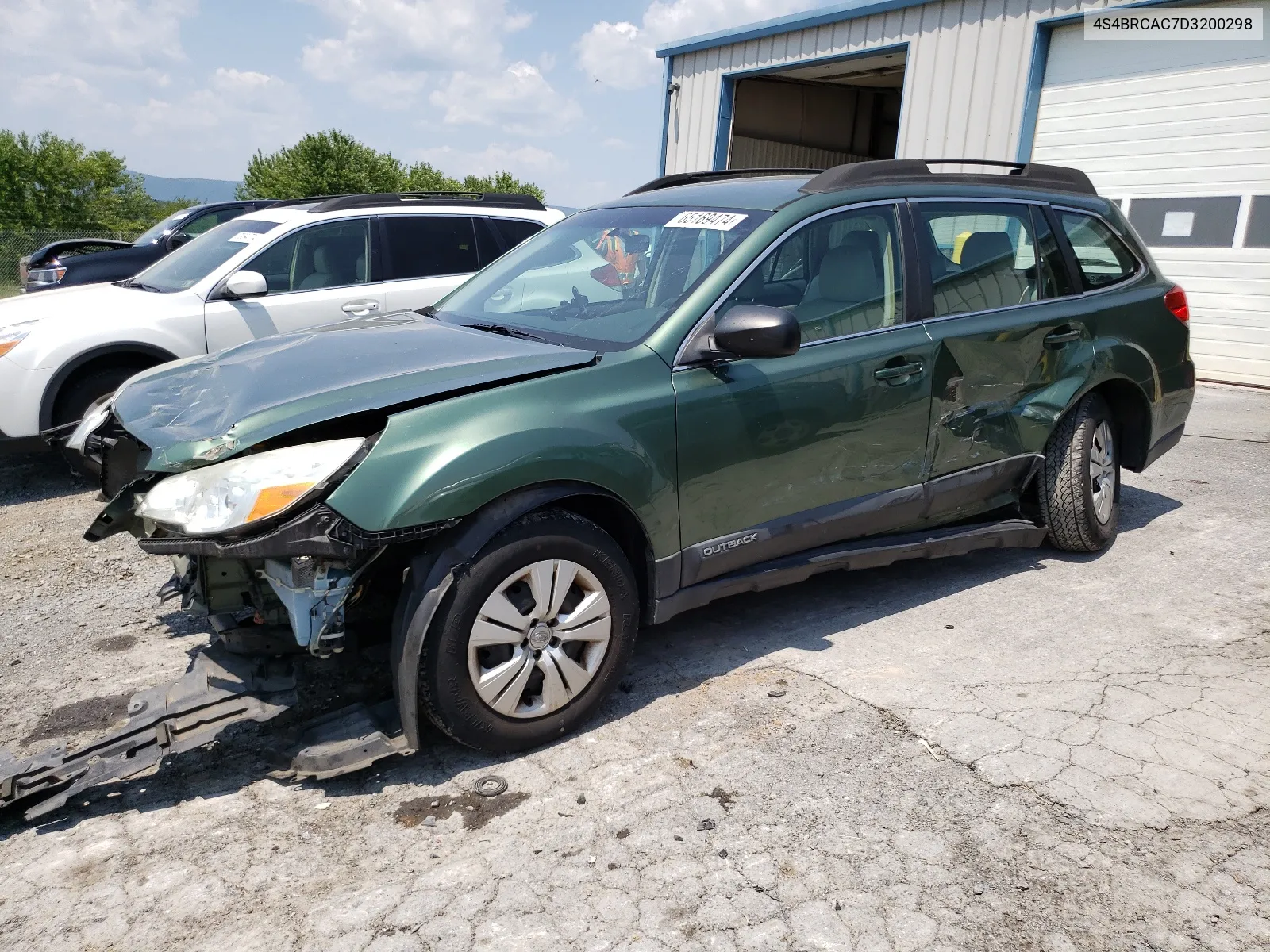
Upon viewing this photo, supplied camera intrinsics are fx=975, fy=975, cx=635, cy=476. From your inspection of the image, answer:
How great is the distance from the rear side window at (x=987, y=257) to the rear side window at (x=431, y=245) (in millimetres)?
4259

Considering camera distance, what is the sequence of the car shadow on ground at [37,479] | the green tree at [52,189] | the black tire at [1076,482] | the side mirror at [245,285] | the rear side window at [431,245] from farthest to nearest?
the green tree at [52,189]
the rear side window at [431,245]
the side mirror at [245,285]
the car shadow on ground at [37,479]
the black tire at [1076,482]

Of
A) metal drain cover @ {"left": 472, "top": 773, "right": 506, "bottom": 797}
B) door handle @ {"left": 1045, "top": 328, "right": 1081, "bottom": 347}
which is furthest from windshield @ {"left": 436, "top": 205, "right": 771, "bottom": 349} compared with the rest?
door handle @ {"left": 1045, "top": 328, "right": 1081, "bottom": 347}

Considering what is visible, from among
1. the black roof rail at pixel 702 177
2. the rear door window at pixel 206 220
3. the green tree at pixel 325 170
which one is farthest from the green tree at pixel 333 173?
the black roof rail at pixel 702 177

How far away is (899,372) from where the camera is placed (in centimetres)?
384

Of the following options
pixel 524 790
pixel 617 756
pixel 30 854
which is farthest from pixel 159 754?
pixel 617 756

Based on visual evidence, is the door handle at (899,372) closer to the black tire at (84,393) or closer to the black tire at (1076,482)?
the black tire at (1076,482)

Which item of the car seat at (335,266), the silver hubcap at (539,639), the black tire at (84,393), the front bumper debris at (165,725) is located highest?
the car seat at (335,266)

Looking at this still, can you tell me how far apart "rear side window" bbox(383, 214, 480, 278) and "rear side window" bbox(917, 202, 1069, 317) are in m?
4.26

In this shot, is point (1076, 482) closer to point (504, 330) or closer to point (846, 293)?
point (846, 293)

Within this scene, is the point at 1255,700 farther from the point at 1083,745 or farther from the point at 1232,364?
the point at 1232,364

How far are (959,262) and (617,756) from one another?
2532mm

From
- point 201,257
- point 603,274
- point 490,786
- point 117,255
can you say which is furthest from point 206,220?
point 490,786

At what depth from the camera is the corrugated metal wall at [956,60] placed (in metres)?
11.0

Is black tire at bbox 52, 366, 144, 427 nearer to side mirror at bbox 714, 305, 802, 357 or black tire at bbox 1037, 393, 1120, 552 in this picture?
side mirror at bbox 714, 305, 802, 357
